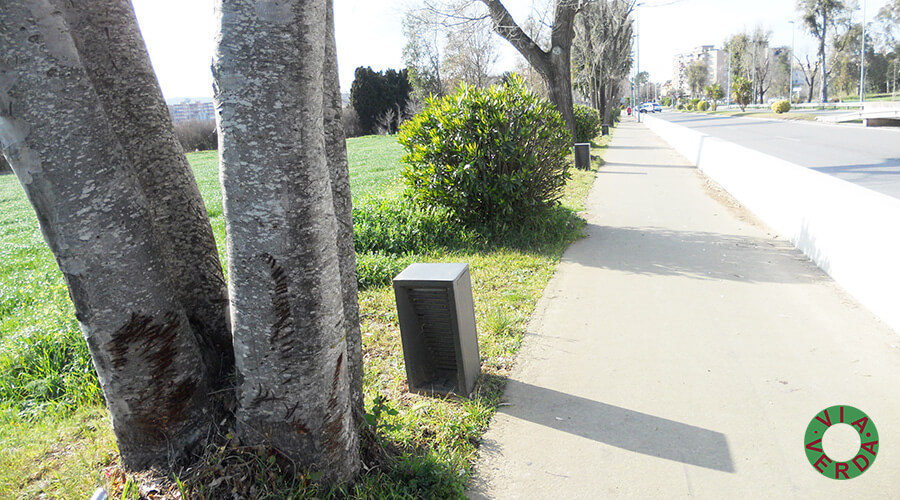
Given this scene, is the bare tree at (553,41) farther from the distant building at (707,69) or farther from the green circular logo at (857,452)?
the distant building at (707,69)

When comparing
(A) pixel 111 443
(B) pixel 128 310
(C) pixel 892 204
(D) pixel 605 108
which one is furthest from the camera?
(D) pixel 605 108

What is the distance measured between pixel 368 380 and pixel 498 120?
14.8ft

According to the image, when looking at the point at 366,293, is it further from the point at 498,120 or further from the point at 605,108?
the point at 605,108

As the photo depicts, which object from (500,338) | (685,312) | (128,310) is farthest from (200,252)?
(685,312)

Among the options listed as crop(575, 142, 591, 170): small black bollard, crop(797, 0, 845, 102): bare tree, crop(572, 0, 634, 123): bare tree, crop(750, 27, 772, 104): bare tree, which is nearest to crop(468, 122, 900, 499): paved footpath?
crop(575, 142, 591, 170): small black bollard

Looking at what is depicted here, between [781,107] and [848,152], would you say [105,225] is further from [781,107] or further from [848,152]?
[781,107]

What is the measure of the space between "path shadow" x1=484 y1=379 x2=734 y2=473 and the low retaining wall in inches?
95.4

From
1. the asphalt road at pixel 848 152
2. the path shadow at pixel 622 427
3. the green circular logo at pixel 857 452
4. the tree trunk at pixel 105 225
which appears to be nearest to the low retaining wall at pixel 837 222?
the green circular logo at pixel 857 452

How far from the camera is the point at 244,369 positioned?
272 centimetres

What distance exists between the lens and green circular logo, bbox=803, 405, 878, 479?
10.1 feet

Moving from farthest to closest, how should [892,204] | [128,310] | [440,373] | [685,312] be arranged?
[685,312]
[892,204]
[440,373]
[128,310]

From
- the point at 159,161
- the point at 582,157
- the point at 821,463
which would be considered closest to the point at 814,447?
the point at 821,463

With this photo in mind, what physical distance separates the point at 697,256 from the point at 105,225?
21.8 feet

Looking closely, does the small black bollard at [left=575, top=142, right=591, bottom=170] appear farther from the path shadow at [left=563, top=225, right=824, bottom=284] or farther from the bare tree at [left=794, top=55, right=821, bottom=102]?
the bare tree at [left=794, top=55, right=821, bottom=102]
